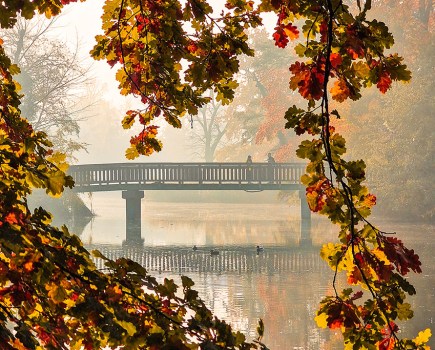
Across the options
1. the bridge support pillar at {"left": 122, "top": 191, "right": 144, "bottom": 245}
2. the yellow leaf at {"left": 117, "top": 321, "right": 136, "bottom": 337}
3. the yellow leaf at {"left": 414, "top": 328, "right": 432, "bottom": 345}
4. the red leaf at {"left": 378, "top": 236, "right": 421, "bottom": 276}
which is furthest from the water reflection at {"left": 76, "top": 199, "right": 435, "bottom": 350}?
the yellow leaf at {"left": 117, "top": 321, "right": 136, "bottom": 337}

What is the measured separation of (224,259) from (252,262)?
0.84 metres

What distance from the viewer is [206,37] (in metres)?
4.92

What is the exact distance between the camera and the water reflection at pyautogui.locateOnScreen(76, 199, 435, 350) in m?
16.2

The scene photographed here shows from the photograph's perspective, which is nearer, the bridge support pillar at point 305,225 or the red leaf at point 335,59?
the red leaf at point 335,59

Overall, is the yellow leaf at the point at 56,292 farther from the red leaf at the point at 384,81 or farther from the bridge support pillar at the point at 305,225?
the bridge support pillar at the point at 305,225

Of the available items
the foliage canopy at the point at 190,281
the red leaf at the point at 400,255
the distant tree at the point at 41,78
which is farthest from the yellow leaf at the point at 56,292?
the distant tree at the point at 41,78

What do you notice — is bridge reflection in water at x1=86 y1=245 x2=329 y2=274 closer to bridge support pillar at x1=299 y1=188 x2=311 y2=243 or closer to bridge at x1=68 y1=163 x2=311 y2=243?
bridge support pillar at x1=299 y1=188 x2=311 y2=243

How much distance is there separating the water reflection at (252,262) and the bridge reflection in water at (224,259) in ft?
0.07

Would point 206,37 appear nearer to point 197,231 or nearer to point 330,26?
point 330,26

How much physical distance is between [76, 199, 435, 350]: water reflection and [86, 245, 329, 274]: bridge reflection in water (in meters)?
0.02

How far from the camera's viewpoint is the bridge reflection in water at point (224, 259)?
22516 millimetres

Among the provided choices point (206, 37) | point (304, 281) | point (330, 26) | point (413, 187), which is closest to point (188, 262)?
point (304, 281)

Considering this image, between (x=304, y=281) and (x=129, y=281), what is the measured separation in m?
17.1

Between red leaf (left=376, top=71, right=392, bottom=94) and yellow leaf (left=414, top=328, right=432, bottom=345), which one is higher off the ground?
red leaf (left=376, top=71, right=392, bottom=94)
